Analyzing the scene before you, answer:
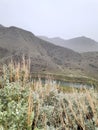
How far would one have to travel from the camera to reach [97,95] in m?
16.9

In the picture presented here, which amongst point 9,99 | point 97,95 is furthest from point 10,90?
point 97,95

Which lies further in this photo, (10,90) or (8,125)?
(10,90)

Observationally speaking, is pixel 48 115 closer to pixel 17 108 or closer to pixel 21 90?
pixel 21 90

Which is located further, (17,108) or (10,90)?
(10,90)

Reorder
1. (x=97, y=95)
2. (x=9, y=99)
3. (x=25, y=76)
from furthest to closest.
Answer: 1. (x=97, y=95)
2. (x=25, y=76)
3. (x=9, y=99)

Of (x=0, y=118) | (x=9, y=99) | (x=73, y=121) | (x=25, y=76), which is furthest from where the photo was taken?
(x=25, y=76)

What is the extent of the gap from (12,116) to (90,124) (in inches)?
176

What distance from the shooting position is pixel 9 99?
12.2 m

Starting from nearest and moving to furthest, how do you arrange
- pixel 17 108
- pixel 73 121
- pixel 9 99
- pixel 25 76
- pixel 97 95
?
pixel 17 108
pixel 9 99
pixel 73 121
pixel 25 76
pixel 97 95

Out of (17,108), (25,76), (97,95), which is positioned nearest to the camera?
(17,108)

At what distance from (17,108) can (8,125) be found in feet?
2.59

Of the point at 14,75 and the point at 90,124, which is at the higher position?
the point at 14,75

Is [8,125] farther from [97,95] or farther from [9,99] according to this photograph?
[97,95]

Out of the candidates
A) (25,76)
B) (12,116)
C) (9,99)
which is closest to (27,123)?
(12,116)
